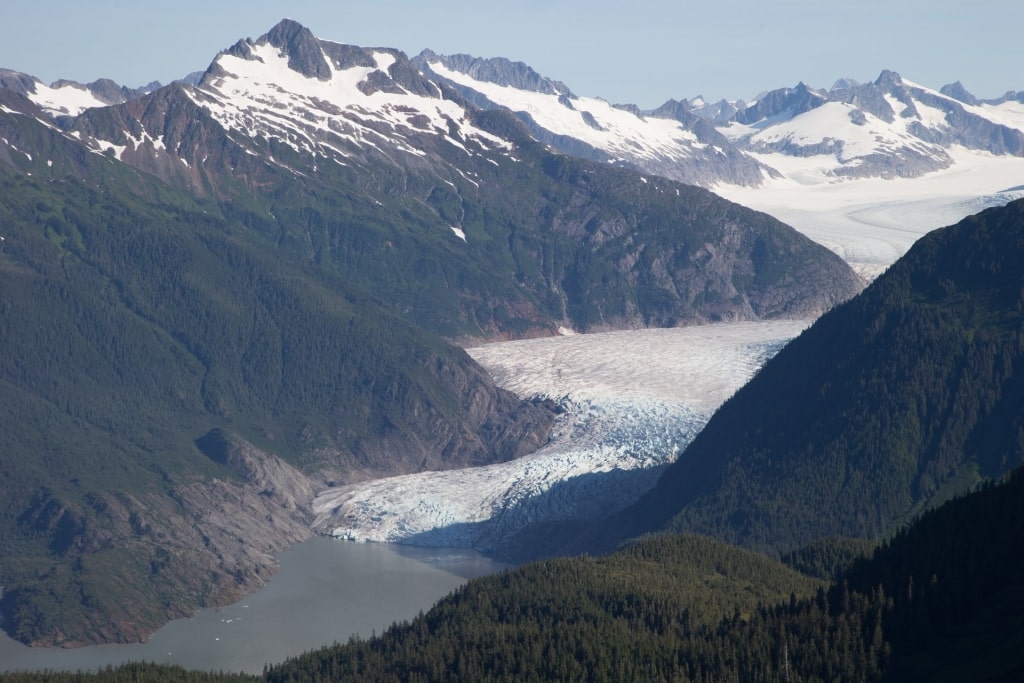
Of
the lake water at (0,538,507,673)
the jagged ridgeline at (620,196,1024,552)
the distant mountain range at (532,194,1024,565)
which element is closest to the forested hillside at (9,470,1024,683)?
the lake water at (0,538,507,673)

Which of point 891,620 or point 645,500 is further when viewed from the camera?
point 645,500

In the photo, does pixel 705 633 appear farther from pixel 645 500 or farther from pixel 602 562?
pixel 645 500

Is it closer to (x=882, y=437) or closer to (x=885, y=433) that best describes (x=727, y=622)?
(x=882, y=437)

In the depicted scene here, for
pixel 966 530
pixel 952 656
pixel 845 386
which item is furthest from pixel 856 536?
pixel 952 656

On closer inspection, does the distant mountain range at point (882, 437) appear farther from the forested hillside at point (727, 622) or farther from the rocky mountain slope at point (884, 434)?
the forested hillside at point (727, 622)

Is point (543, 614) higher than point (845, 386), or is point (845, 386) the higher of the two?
point (845, 386)

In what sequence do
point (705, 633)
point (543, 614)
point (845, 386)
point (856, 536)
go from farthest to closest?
point (845, 386) → point (856, 536) → point (543, 614) → point (705, 633)

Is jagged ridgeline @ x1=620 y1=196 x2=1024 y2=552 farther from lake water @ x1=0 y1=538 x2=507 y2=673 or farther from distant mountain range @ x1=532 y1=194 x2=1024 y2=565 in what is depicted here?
lake water @ x1=0 y1=538 x2=507 y2=673

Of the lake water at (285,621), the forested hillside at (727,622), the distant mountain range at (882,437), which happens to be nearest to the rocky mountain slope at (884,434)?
the distant mountain range at (882,437)
